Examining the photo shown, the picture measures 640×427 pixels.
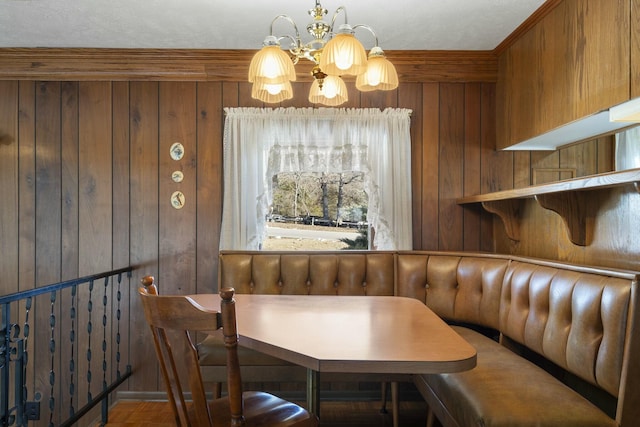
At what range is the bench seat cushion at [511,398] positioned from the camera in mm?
1432

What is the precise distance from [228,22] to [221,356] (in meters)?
1.97

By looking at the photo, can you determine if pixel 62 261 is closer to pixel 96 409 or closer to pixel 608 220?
pixel 96 409

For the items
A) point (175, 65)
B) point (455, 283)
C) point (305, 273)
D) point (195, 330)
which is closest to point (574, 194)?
point (455, 283)

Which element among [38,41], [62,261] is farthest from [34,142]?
[62,261]

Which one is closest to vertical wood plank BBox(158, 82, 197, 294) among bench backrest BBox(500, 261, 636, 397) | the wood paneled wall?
the wood paneled wall

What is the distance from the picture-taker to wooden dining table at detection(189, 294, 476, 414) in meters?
1.17

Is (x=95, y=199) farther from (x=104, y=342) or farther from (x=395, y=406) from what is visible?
(x=395, y=406)

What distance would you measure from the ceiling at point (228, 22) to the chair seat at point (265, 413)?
2.00 m

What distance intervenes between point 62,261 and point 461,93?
3.14 m

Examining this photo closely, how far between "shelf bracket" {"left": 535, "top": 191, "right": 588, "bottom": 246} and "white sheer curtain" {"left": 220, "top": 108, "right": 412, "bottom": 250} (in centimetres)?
108

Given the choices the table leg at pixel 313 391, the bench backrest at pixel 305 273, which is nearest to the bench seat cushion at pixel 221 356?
the bench backrest at pixel 305 273

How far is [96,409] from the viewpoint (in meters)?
2.99

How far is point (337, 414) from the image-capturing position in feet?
8.73

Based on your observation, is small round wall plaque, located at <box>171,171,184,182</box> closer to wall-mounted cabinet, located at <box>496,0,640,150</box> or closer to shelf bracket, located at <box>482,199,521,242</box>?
shelf bracket, located at <box>482,199,521,242</box>
